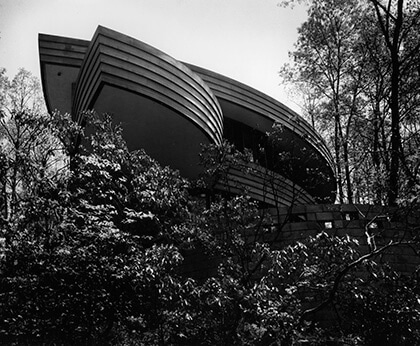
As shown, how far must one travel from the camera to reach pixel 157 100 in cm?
1033

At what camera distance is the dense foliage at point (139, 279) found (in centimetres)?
560

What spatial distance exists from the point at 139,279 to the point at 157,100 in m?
5.55

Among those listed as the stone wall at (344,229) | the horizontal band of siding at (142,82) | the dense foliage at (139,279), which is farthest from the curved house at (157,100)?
the dense foliage at (139,279)

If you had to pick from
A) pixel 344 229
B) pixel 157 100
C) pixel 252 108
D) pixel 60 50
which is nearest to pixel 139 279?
pixel 344 229

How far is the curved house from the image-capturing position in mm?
9727

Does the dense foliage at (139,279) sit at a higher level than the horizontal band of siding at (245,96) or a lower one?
lower

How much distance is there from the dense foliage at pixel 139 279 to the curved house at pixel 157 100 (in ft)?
5.56

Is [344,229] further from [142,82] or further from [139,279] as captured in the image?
[142,82]

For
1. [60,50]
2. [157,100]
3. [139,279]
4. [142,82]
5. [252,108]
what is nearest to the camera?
[139,279]

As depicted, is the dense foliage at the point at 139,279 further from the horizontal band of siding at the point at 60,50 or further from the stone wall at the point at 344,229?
the horizontal band of siding at the point at 60,50

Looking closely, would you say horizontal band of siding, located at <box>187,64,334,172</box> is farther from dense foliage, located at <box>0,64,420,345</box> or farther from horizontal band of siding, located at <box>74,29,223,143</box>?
dense foliage, located at <box>0,64,420,345</box>

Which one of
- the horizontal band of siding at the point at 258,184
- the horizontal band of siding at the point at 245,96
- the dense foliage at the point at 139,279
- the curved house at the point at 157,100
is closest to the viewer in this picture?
the dense foliage at the point at 139,279

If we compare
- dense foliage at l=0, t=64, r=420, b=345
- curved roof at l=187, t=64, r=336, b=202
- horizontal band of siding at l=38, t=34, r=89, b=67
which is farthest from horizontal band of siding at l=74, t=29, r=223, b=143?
curved roof at l=187, t=64, r=336, b=202

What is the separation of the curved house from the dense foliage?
5.56ft
